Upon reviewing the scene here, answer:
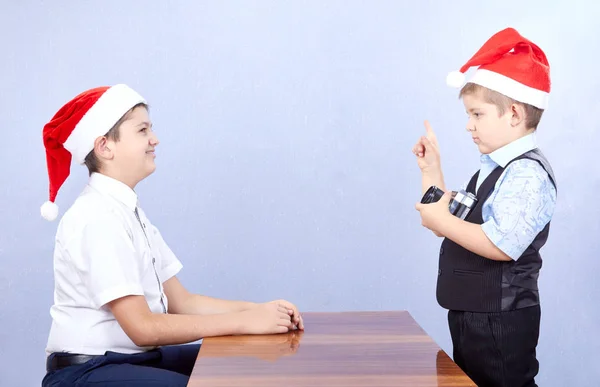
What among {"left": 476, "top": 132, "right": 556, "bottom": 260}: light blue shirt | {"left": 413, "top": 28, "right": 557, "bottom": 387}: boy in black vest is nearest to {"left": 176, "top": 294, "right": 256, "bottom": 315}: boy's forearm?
{"left": 413, "top": 28, "right": 557, "bottom": 387}: boy in black vest

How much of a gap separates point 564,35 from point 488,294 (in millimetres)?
1577

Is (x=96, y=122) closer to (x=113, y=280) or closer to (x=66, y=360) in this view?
(x=113, y=280)

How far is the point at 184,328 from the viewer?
1743 millimetres

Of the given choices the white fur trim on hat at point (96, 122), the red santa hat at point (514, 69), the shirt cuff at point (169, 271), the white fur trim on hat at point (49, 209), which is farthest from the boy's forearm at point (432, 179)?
the white fur trim on hat at point (49, 209)

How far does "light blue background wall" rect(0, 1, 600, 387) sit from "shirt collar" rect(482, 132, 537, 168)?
1.12 meters

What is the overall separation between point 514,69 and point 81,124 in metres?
1.03

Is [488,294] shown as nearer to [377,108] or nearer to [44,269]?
[377,108]

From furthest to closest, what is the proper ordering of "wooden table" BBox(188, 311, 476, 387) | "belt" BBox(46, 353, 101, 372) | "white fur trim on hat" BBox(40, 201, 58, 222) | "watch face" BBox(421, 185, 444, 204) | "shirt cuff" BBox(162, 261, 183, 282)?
"shirt cuff" BBox(162, 261, 183, 282), "white fur trim on hat" BBox(40, 201, 58, 222), "watch face" BBox(421, 185, 444, 204), "belt" BBox(46, 353, 101, 372), "wooden table" BBox(188, 311, 476, 387)

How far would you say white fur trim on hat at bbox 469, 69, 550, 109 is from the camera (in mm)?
1956

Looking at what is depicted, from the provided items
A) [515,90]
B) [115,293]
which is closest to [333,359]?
[115,293]

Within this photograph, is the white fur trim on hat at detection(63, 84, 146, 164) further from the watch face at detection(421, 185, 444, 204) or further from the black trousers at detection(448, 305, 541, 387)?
the black trousers at detection(448, 305, 541, 387)

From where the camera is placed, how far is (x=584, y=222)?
3.13 meters

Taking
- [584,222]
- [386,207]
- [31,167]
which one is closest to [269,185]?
[386,207]

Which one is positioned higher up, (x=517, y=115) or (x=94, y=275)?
(x=517, y=115)
